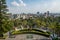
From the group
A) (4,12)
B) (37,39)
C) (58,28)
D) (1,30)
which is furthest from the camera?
(58,28)

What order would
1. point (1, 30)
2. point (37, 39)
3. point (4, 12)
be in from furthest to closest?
point (4, 12) → point (1, 30) → point (37, 39)

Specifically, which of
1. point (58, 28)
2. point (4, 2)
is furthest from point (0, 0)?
point (58, 28)

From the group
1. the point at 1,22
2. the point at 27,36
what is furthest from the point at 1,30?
the point at 27,36

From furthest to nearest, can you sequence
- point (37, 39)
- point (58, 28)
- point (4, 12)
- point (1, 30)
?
1. point (58, 28)
2. point (4, 12)
3. point (1, 30)
4. point (37, 39)

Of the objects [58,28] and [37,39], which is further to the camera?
[58,28]

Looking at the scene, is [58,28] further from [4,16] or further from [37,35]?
[37,35]

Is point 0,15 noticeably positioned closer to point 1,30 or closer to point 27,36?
point 1,30

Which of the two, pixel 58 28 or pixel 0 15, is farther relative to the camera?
pixel 58 28

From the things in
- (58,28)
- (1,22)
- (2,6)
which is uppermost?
(2,6)

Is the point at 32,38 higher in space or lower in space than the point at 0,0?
lower
